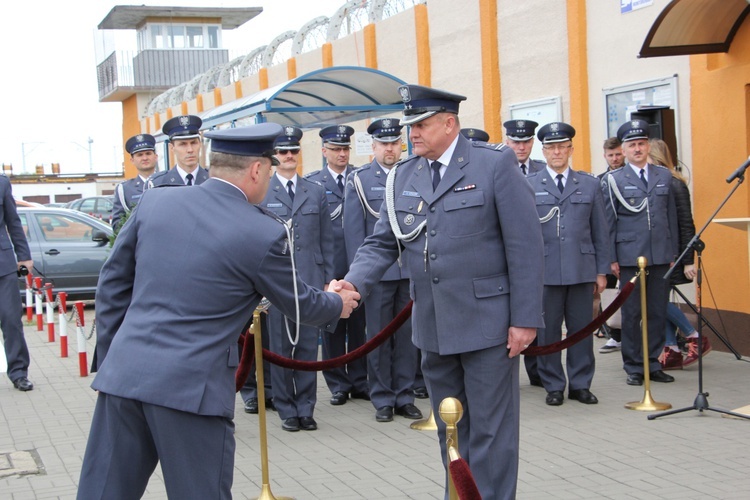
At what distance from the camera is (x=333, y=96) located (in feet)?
42.8

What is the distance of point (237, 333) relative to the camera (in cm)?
385

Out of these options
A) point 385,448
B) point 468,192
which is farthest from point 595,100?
point 468,192

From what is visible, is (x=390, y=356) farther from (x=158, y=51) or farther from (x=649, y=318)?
(x=158, y=51)

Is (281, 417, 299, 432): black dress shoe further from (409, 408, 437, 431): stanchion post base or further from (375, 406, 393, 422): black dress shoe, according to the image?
(409, 408, 437, 431): stanchion post base

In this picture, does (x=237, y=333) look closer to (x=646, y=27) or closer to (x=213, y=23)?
(x=646, y=27)

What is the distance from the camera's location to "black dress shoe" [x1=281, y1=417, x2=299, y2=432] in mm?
7609

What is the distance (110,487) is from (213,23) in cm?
4328

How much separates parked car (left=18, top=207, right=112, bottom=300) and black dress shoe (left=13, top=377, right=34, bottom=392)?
681 centimetres

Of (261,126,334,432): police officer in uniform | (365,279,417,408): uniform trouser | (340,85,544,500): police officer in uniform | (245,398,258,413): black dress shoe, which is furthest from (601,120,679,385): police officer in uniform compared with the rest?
(340,85,544,500): police officer in uniform

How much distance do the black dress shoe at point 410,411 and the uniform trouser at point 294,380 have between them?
0.77 meters

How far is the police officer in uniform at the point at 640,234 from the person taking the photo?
8.86 metres

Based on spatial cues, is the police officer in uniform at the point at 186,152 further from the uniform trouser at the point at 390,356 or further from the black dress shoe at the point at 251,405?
the black dress shoe at the point at 251,405

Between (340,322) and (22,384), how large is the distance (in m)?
3.25

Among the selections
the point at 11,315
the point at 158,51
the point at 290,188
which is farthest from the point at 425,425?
the point at 158,51
